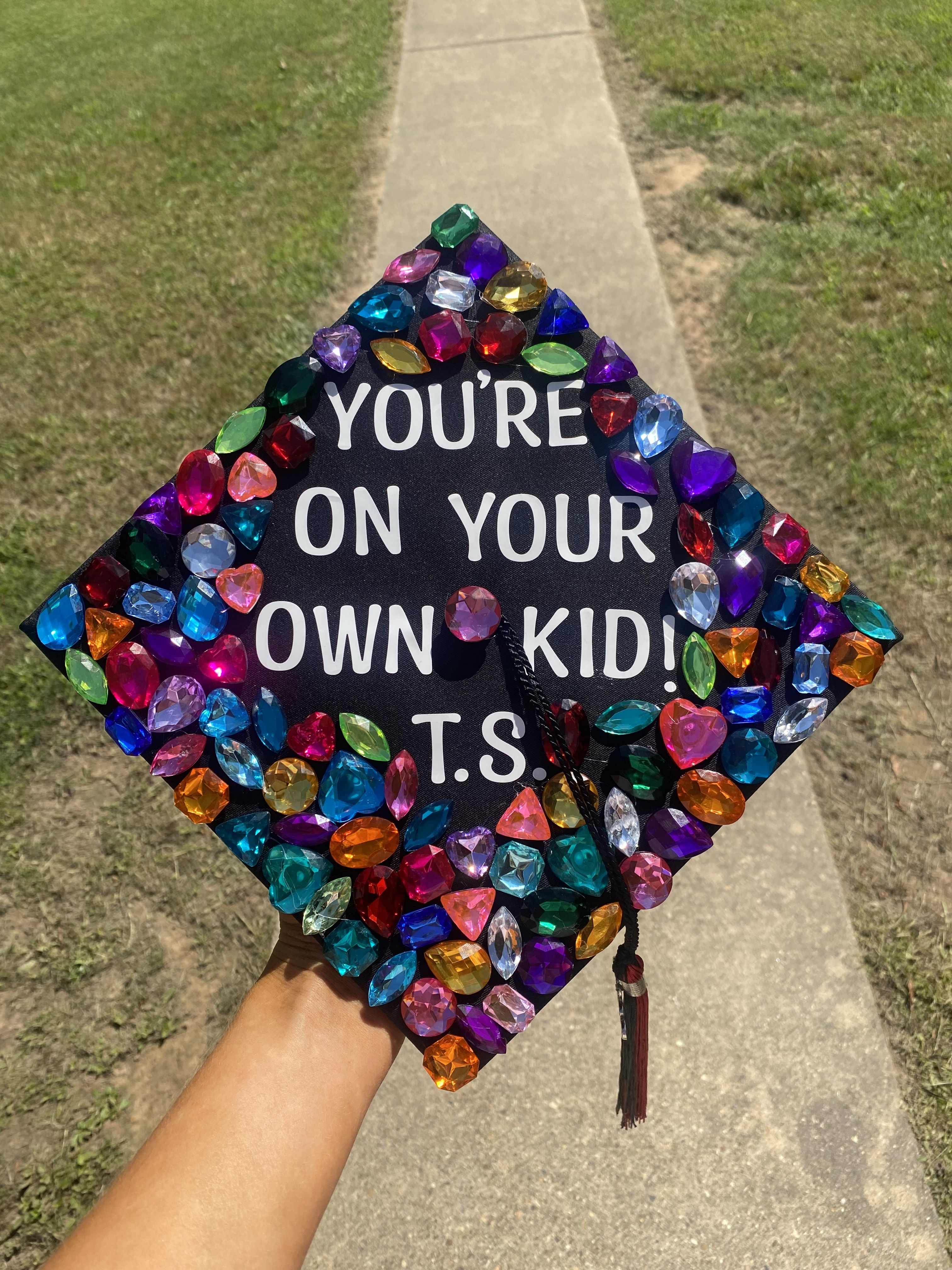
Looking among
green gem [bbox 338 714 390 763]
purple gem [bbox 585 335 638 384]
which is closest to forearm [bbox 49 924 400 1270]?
green gem [bbox 338 714 390 763]

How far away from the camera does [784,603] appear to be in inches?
41.0

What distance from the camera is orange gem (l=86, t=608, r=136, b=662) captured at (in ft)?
3.41

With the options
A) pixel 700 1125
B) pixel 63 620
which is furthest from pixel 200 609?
pixel 700 1125

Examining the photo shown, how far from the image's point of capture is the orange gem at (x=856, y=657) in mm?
1021

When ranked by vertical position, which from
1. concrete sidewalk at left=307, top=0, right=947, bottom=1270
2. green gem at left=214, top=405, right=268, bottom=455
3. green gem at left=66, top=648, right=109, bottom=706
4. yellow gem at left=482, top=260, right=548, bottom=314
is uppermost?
yellow gem at left=482, top=260, right=548, bottom=314

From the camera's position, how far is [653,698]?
1079mm

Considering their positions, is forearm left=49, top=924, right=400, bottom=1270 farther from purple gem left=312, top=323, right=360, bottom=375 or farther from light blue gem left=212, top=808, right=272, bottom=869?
purple gem left=312, top=323, right=360, bottom=375

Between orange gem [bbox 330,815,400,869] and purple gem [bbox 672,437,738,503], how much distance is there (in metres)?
0.57

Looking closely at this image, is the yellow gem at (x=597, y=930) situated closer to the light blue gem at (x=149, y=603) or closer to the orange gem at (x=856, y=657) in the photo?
the orange gem at (x=856, y=657)

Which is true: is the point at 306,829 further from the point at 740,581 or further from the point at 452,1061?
the point at 740,581

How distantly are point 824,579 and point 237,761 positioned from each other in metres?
0.77

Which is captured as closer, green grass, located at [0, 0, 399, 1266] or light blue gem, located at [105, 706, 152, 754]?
light blue gem, located at [105, 706, 152, 754]

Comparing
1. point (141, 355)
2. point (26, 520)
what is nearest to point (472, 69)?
point (141, 355)

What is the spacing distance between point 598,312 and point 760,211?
3.31 ft
